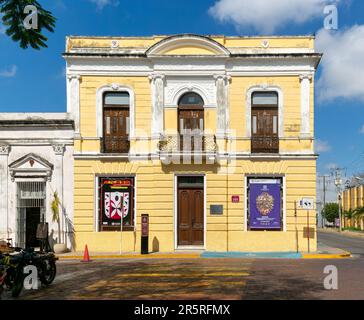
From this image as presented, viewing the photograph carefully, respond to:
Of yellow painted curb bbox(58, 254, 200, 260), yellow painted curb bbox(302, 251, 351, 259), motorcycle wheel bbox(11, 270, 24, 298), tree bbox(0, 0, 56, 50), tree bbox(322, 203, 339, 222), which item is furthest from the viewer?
tree bbox(322, 203, 339, 222)

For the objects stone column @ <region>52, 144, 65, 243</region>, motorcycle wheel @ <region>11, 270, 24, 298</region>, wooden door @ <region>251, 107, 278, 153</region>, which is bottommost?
motorcycle wheel @ <region>11, 270, 24, 298</region>

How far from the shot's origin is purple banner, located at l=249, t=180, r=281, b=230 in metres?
22.4

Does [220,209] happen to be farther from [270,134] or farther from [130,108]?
[130,108]

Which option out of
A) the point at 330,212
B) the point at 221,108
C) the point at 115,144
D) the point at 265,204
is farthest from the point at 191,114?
the point at 330,212

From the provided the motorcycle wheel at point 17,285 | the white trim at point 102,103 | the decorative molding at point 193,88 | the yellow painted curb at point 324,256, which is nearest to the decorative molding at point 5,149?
the white trim at point 102,103

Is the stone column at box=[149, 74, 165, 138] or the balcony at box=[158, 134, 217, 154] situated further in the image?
the stone column at box=[149, 74, 165, 138]

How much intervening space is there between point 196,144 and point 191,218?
3342mm

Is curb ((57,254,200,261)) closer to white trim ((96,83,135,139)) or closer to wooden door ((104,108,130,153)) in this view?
wooden door ((104,108,130,153))

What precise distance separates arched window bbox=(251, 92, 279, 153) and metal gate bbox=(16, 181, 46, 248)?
32.3ft

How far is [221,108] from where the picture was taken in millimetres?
22547

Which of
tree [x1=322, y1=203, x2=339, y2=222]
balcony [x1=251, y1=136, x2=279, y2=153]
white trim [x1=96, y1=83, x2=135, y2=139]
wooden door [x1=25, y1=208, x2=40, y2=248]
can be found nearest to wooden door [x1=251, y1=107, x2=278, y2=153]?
balcony [x1=251, y1=136, x2=279, y2=153]

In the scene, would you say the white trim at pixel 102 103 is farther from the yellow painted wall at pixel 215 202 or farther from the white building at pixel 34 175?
the yellow painted wall at pixel 215 202
